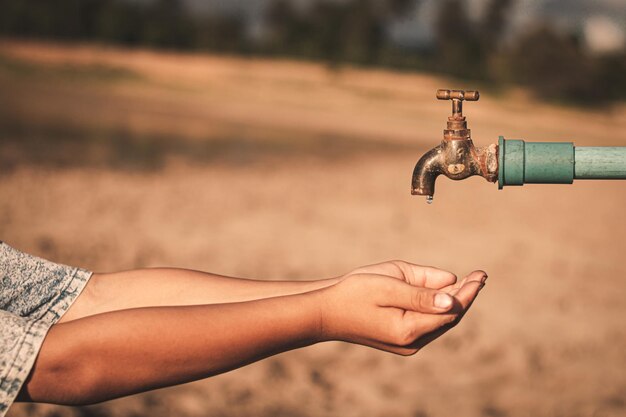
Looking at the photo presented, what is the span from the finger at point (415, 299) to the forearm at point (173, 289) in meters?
0.33

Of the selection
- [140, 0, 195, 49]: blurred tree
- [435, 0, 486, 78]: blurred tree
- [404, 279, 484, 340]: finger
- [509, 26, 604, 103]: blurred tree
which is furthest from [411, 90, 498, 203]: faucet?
[140, 0, 195, 49]: blurred tree

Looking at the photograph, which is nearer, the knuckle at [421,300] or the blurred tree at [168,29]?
the knuckle at [421,300]

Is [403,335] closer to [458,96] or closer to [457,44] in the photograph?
[458,96]

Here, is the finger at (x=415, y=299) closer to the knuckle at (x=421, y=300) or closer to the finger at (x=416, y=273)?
the knuckle at (x=421, y=300)

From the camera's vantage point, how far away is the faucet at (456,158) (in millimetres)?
1784

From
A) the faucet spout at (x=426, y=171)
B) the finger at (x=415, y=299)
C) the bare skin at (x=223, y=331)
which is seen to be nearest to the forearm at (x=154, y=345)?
the bare skin at (x=223, y=331)

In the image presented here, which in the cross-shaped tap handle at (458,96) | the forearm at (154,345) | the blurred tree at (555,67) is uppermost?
the blurred tree at (555,67)

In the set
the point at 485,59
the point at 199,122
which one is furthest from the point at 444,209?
the point at 485,59

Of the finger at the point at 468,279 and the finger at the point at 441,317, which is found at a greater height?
the finger at the point at 468,279

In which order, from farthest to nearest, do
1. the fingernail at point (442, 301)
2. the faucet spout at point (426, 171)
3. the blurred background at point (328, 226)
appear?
the blurred background at point (328, 226)
the faucet spout at point (426, 171)
the fingernail at point (442, 301)

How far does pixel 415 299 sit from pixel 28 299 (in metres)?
0.97

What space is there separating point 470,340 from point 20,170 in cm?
745

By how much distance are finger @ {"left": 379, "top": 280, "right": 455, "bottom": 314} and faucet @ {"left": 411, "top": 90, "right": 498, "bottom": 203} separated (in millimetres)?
333

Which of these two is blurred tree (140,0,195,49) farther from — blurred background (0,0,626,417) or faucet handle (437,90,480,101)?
faucet handle (437,90,480,101)
